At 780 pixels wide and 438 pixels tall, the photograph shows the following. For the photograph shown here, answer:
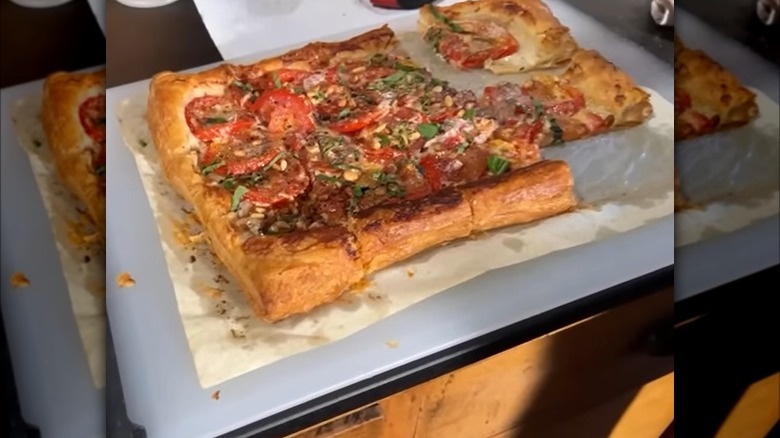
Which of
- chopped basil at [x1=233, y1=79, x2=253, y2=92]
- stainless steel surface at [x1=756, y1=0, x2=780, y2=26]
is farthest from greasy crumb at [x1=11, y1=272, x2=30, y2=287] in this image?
stainless steel surface at [x1=756, y1=0, x2=780, y2=26]

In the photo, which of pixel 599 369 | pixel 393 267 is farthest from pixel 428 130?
pixel 599 369

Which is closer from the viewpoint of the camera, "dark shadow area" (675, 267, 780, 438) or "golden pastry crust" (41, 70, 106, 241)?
"dark shadow area" (675, 267, 780, 438)

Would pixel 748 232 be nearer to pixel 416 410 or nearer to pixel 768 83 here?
pixel 768 83

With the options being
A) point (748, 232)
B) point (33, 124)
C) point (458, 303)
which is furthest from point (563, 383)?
point (33, 124)

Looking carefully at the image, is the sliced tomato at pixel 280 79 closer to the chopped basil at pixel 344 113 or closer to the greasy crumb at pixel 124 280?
the chopped basil at pixel 344 113

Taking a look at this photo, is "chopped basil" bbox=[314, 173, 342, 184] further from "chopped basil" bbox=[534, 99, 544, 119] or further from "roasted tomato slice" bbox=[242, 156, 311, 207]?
"chopped basil" bbox=[534, 99, 544, 119]

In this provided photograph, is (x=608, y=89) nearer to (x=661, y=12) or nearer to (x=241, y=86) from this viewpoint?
(x=661, y=12)
